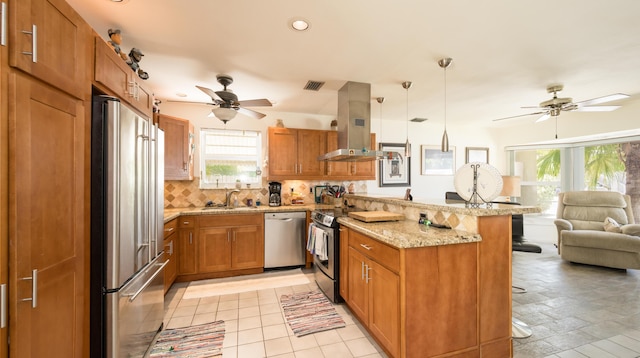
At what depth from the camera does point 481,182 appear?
2061 millimetres

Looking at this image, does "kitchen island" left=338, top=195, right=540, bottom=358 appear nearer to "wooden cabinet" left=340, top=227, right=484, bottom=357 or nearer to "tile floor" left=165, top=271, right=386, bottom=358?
"wooden cabinet" left=340, top=227, right=484, bottom=357

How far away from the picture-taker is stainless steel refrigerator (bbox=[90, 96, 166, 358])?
1450mm

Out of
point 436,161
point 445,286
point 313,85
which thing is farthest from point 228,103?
point 436,161

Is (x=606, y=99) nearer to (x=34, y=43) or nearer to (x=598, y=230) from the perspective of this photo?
(x=598, y=230)

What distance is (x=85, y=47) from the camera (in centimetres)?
136

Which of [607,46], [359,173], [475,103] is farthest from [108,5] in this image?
[475,103]

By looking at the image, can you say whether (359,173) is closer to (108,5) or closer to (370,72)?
(370,72)

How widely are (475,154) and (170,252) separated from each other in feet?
20.3

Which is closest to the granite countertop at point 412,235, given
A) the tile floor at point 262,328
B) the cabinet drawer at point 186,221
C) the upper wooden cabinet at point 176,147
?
the tile floor at point 262,328

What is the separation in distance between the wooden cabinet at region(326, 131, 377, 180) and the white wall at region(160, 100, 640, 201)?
0.40m

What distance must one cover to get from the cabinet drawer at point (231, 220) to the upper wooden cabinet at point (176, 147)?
27.7 inches

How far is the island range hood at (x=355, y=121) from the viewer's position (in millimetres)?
3244

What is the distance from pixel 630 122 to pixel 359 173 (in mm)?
4149

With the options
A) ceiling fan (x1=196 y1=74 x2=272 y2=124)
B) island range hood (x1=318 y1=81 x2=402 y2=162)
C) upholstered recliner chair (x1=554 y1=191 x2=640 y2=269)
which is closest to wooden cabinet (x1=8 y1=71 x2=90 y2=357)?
ceiling fan (x1=196 y1=74 x2=272 y2=124)
